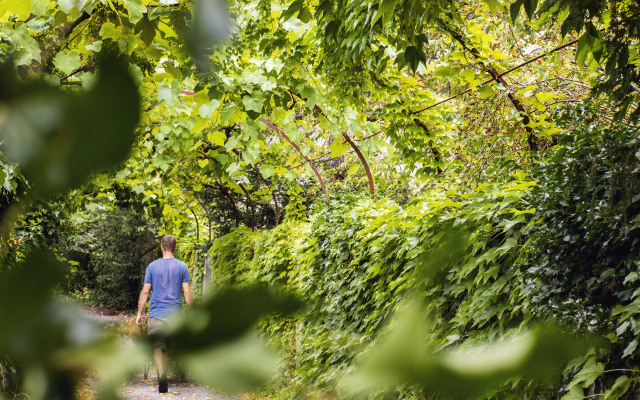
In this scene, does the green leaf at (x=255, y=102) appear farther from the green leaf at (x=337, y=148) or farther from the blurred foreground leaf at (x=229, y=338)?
the blurred foreground leaf at (x=229, y=338)

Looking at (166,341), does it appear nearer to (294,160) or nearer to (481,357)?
(481,357)

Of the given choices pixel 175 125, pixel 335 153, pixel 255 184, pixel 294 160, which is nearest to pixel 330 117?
pixel 335 153

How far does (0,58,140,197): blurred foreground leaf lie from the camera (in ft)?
0.74

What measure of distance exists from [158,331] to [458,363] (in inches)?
6.1

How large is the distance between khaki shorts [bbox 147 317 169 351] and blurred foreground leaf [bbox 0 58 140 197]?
0.09 metres

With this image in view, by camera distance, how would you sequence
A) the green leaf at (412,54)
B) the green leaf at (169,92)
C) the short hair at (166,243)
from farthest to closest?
1. the green leaf at (412,54)
2. the short hair at (166,243)
3. the green leaf at (169,92)

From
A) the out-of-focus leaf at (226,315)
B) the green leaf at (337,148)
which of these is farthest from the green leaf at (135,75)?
the green leaf at (337,148)

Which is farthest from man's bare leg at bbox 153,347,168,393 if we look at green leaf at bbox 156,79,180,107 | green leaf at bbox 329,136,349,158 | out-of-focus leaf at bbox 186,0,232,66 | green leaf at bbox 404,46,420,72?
green leaf at bbox 329,136,349,158

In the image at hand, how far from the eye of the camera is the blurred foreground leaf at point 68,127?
0.23m

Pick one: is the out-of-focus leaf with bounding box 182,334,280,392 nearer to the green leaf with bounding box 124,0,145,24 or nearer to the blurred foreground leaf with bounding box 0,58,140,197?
the blurred foreground leaf with bounding box 0,58,140,197

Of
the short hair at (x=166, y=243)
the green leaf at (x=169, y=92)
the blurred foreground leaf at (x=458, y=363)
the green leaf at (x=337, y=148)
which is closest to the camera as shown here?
the blurred foreground leaf at (x=458, y=363)

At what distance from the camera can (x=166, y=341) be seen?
26cm

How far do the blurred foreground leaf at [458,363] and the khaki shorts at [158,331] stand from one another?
0.35 ft

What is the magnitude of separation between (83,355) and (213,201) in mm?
7712
